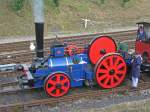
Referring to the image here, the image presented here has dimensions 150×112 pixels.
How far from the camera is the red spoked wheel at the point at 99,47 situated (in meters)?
14.1

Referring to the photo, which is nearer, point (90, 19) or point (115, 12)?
point (90, 19)

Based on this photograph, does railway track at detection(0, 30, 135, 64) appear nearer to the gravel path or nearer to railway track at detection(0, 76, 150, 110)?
railway track at detection(0, 76, 150, 110)

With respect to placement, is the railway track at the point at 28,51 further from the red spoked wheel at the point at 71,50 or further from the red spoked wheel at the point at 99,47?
the red spoked wheel at the point at 99,47

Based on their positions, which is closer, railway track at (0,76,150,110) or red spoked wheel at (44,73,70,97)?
railway track at (0,76,150,110)

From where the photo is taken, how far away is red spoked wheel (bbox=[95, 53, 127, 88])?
44.6 feet

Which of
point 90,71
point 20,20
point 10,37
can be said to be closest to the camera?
point 90,71

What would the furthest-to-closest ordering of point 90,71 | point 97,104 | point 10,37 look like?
1. point 10,37
2. point 90,71
3. point 97,104

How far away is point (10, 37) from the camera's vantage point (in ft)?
79.0

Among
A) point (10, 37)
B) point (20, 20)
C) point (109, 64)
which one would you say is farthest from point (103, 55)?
point (20, 20)

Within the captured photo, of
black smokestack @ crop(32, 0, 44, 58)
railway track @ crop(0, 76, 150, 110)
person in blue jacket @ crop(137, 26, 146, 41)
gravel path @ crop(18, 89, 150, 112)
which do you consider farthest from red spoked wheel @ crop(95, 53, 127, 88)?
black smokestack @ crop(32, 0, 44, 58)

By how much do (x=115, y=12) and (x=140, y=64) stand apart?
16.8 meters

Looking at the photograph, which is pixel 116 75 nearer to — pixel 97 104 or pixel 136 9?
pixel 97 104

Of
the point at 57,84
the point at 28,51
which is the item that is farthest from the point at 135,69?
the point at 28,51

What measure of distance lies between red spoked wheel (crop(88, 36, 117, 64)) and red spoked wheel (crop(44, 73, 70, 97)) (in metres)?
1.50
